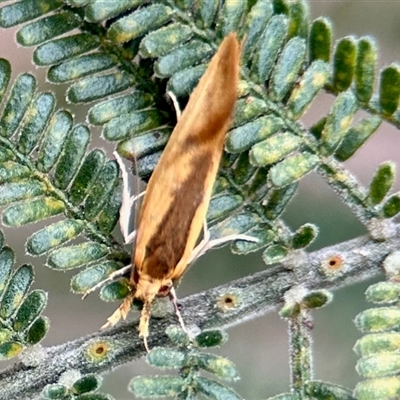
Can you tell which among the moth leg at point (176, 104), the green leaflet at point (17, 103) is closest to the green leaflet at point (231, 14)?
the moth leg at point (176, 104)

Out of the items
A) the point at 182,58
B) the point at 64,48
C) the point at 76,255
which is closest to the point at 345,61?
the point at 182,58

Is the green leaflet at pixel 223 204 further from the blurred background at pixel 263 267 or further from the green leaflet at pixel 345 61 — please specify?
the blurred background at pixel 263 267

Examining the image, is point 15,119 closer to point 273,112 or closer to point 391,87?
point 273,112

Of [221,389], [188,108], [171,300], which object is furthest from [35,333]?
[188,108]

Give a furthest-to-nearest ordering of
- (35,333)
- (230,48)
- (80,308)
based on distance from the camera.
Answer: (80,308)
(35,333)
(230,48)

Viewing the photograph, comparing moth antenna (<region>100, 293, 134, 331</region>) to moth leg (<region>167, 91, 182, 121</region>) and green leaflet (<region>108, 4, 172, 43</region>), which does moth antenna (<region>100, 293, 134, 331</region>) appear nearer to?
moth leg (<region>167, 91, 182, 121</region>)

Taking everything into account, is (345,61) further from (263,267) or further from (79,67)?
(263,267)
